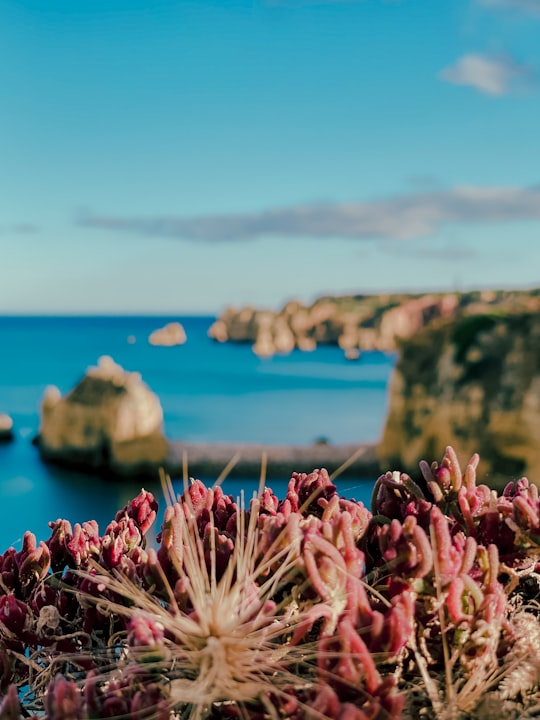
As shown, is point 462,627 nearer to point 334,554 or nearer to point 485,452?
point 334,554

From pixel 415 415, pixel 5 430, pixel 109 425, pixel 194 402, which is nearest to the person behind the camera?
pixel 415 415

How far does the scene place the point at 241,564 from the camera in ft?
6.59

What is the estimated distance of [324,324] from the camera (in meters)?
123

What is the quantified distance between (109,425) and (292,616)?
112 feet

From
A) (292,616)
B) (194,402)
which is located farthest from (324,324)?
(292,616)

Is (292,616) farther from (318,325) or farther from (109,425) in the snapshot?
(318,325)

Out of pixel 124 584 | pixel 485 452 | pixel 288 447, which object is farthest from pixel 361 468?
pixel 124 584

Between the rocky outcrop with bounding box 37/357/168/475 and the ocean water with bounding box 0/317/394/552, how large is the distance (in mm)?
1110

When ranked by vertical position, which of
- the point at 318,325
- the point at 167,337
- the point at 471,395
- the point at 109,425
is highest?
the point at 471,395

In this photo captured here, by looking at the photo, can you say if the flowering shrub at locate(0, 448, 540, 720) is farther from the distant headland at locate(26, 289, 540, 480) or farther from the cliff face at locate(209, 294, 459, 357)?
A: the cliff face at locate(209, 294, 459, 357)

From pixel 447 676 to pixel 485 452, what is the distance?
27.2 meters

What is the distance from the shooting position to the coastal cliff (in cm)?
10900

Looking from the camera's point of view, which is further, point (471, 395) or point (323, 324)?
point (323, 324)

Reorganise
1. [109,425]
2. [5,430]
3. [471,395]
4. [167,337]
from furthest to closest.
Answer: [167,337] < [5,430] < [109,425] < [471,395]
